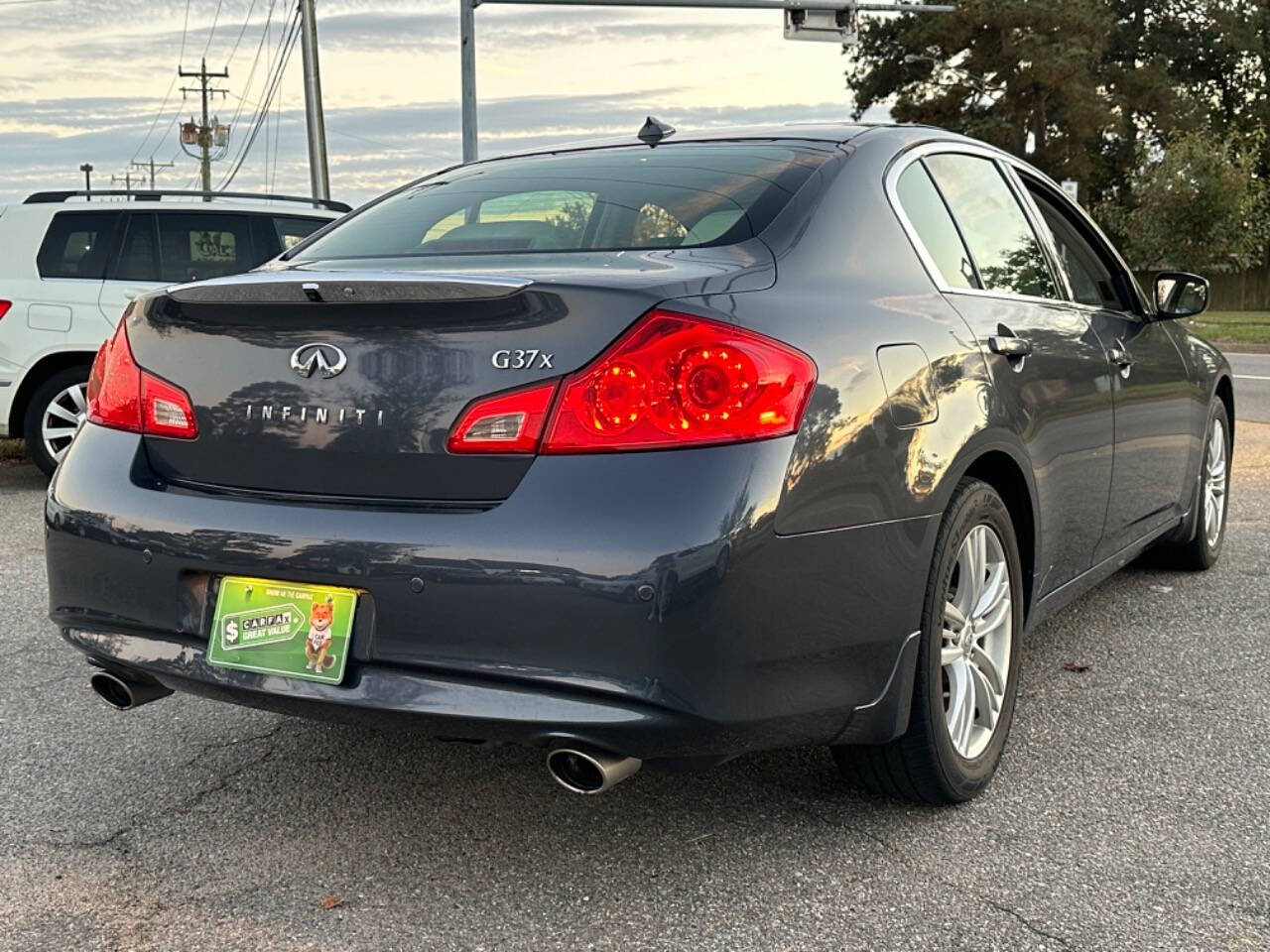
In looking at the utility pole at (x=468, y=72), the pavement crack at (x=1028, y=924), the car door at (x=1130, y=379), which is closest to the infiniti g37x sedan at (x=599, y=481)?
the pavement crack at (x=1028, y=924)

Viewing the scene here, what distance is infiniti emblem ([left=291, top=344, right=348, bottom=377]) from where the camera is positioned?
272 cm

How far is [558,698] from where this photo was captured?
2.53 metres

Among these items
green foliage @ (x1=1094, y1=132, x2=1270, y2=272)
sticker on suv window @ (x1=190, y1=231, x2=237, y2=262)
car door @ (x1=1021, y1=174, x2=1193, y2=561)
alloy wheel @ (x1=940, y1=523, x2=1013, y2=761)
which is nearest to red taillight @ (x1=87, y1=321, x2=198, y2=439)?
alloy wheel @ (x1=940, y1=523, x2=1013, y2=761)

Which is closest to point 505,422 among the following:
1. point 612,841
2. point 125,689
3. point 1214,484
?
point 612,841

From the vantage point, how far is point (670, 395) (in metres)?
2.53

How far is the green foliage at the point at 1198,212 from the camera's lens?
32.5 meters

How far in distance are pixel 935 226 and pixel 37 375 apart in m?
6.37

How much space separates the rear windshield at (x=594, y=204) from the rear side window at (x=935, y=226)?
26 cm

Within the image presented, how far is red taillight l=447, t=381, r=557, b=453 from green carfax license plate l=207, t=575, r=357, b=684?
367 millimetres

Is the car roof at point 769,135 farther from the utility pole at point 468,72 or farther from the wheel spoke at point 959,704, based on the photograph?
the utility pole at point 468,72

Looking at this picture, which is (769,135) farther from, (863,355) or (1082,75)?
(1082,75)

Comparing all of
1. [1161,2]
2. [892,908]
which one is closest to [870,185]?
[892,908]

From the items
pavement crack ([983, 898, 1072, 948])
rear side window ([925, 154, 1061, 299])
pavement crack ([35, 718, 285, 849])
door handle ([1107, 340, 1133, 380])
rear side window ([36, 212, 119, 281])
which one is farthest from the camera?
rear side window ([36, 212, 119, 281])

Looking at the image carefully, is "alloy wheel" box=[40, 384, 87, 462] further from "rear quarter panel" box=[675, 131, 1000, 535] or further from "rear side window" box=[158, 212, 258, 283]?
"rear quarter panel" box=[675, 131, 1000, 535]
